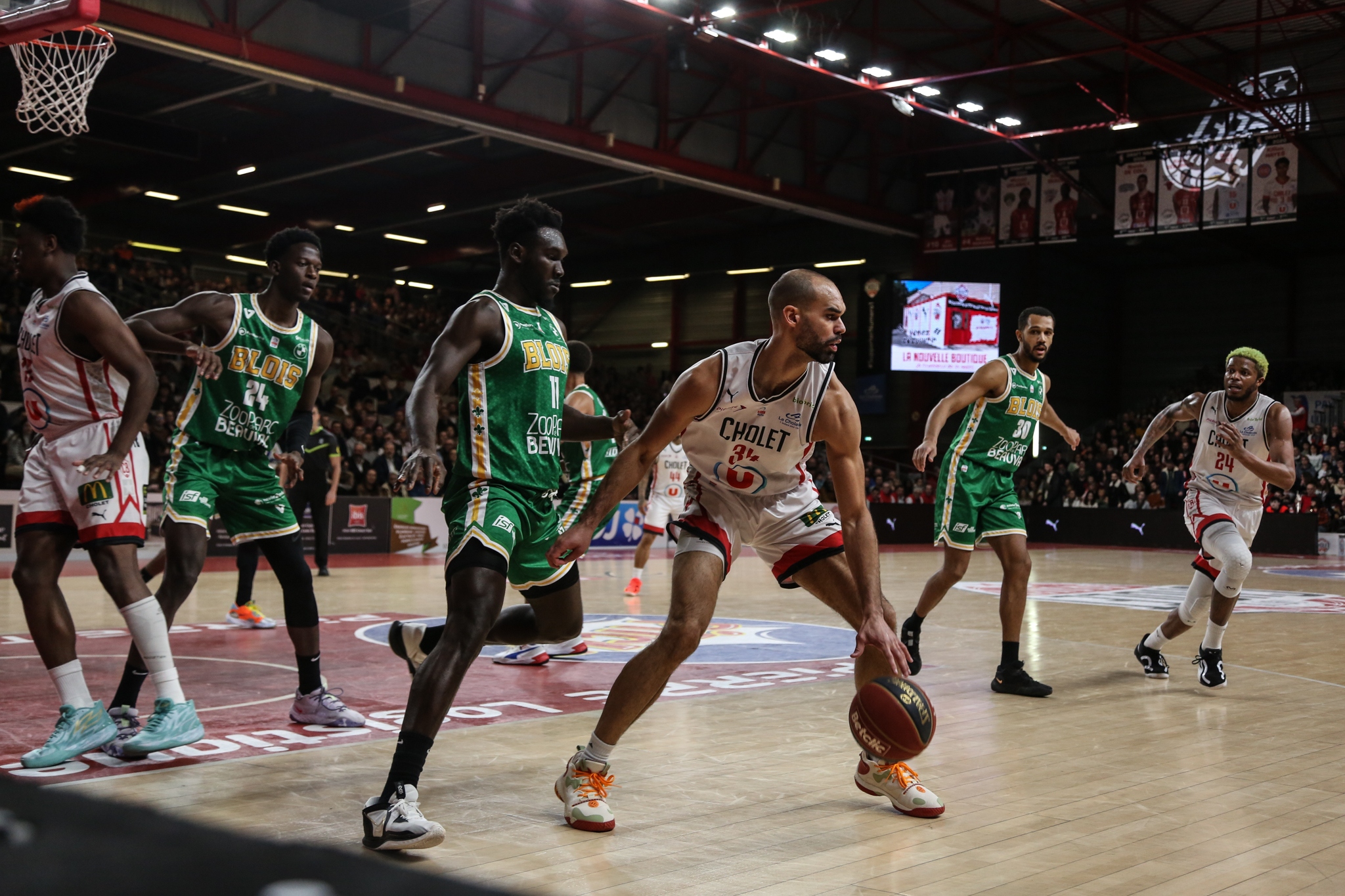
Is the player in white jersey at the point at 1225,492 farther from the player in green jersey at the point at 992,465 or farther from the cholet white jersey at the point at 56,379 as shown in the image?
the cholet white jersey at the point at 56,379

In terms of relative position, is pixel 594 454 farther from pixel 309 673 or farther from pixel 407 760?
pixel 407 760

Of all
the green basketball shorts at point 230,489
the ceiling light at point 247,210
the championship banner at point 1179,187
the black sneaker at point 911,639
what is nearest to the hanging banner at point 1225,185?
the championship banner at point 1179,187

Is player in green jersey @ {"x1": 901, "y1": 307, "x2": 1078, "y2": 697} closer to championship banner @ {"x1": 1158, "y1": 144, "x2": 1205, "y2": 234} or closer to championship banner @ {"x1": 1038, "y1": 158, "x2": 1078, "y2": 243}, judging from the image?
championship banner @ {"x1": 1158, "y1": 144, "x2": 1205, "y2": 234}

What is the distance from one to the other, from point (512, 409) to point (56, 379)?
76.2 inches

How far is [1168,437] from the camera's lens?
31047 millimetres

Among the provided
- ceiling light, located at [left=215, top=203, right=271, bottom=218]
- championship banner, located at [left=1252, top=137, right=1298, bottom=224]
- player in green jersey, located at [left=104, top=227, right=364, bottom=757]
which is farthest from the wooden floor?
ceiling light, located at [left=215, top=203, right=271, bottom=218]

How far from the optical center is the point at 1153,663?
7.70 meters

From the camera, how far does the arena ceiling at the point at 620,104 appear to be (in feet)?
57.8

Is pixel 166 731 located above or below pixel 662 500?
below

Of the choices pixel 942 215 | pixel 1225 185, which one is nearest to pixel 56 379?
pixel 1225 185

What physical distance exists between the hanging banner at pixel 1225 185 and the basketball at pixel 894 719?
22.1 m

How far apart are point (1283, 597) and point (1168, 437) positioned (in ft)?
60.0

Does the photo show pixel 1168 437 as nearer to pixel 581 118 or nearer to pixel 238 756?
pixel 581 118

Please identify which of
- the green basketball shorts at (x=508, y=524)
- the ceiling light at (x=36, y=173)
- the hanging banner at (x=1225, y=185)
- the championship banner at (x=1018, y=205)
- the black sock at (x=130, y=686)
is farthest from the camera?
the championship banner at (x=1018, y=205)
